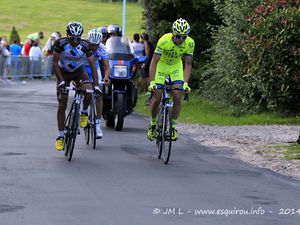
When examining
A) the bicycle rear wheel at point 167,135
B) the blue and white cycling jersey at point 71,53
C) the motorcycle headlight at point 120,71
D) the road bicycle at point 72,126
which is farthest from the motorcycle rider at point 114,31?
the bicycle rear wheel at point 167,135

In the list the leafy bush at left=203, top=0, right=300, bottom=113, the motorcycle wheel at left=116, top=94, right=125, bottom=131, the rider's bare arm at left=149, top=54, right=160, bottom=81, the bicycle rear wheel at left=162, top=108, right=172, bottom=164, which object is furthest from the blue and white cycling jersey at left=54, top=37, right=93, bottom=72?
the leafy bush at left=203, top=0, right=300, bottom=113

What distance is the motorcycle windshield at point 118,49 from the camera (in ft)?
60.3

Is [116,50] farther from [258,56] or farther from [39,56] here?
[39,56]

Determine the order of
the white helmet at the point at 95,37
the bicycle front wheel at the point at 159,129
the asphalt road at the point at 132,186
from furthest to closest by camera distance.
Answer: the white helmet at the point at 95,37, the bicycle front wheel at the point at 159,129, the asphalt road at the point at 132,186

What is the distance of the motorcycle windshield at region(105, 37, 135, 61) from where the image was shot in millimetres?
18391

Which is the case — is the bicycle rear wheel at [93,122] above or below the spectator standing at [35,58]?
above

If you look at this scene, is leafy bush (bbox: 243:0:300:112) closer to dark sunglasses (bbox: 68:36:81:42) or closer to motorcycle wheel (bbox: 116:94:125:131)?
motorcycle wheel (bbox: 116:94:125:131)

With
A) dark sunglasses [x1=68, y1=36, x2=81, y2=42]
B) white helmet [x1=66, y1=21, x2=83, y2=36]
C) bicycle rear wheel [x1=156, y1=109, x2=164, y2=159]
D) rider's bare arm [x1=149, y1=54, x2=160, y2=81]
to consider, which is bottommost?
bicycle rear wheel [x1=156, y1=109, x2=164, y2=159]

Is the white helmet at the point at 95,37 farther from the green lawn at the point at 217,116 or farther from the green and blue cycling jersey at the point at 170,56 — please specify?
the green lawn at the point at 217,116

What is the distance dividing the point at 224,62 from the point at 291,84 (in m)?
2.47

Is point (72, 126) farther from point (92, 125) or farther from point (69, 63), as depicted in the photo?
point (92, 125)

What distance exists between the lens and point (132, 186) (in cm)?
1066

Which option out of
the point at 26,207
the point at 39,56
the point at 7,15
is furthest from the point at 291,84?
the point at 7,15

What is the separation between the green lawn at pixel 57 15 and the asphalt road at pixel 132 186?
68155 millimetres
